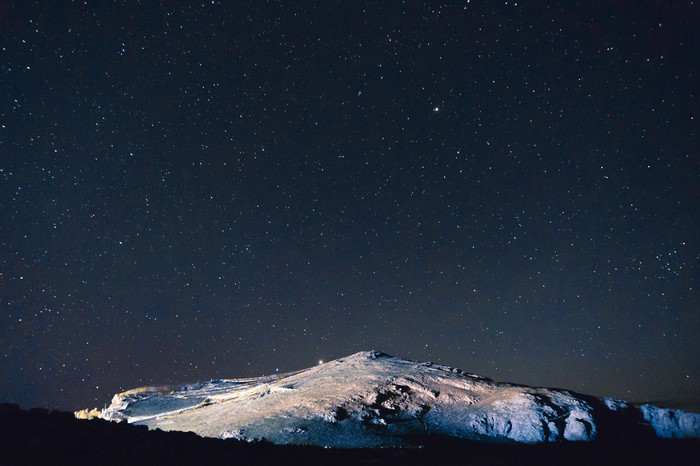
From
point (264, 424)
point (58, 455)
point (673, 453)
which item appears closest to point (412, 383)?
point (264, 424)

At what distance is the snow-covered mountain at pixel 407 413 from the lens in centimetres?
1170

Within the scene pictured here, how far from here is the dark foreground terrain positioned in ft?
18.5

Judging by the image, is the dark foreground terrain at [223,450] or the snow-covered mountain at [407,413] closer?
the dark foreground terrain at [223,450]

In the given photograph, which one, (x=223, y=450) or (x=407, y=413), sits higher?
(x=223, y=450)

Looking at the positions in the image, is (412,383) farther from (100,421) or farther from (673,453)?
(100,421)

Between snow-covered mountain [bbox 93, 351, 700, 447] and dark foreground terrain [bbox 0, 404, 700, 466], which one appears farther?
snow-covered mountain [bbox 93, 351, 700, 447]

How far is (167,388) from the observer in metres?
23.5

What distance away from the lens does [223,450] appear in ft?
25.3

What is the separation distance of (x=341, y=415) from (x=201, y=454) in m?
6.96

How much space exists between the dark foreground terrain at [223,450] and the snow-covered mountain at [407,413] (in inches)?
33.7

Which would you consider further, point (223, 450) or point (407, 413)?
point (407, 413)

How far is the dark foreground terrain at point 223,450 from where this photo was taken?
564 centimetres

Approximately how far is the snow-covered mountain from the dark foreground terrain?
86 centimetres

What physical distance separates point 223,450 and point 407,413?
313 inches
